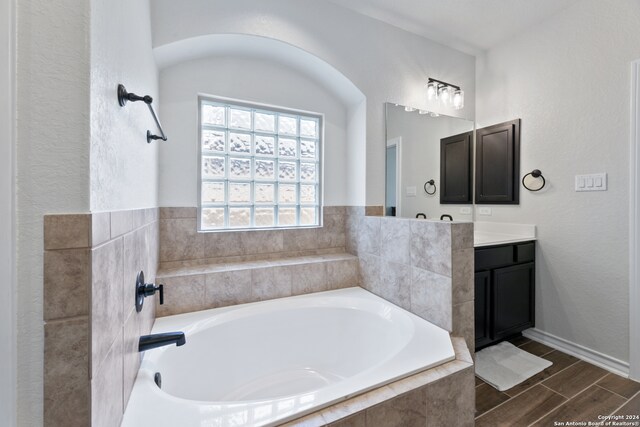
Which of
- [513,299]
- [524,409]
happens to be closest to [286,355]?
[524,409]

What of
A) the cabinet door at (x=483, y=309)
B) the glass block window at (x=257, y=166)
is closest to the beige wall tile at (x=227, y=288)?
the glass block window at (x=257, y=166)

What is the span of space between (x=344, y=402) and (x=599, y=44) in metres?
2.76

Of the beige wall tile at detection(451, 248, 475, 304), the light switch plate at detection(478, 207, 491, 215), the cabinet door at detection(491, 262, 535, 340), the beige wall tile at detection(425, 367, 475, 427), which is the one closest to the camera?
the beige wall tile at detection(425, 367, 475, 427)

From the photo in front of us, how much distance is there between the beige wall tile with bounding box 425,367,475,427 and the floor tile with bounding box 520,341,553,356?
4.51 feet

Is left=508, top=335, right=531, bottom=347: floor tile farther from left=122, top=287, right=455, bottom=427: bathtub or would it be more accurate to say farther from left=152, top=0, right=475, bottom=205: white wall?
left=152, top=0, right=475, bottom=205: white wall

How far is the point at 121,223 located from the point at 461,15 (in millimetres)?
2657

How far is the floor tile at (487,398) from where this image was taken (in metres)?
1.46

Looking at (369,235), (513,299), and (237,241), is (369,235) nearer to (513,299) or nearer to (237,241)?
(237,241)

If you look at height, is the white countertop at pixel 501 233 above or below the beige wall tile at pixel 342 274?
→ above

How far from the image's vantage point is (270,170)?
80.5 inches

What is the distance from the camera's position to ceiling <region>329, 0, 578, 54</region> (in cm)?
194

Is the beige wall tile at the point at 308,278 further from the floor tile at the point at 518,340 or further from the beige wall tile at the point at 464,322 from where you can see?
the floor tile at the point at 518,340

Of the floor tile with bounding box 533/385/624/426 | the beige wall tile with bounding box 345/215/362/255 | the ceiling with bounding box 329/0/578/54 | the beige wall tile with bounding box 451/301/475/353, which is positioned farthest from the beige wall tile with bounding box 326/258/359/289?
the ceiling with bounding box 329/0/578/54

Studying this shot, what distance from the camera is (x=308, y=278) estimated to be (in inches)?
73.5
